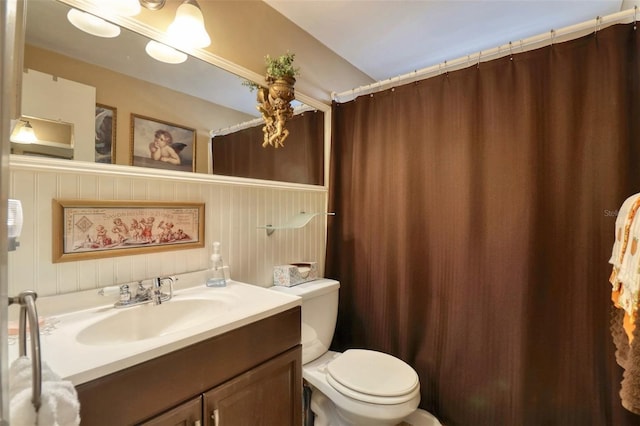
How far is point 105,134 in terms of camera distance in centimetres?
104

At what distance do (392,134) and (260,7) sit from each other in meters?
1.00

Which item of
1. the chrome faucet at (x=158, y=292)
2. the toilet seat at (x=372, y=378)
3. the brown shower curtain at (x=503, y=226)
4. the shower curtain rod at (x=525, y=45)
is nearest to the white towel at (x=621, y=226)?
the brown shower curtain at (x=503, y=226)

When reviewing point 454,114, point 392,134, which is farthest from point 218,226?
point 454,114

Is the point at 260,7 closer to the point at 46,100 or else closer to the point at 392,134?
the point at 392,134

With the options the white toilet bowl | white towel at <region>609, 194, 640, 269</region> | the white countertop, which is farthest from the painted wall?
white towel at <region>609, 194, 640, 269</region>

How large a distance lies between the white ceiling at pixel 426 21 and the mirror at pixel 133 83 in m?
0.65

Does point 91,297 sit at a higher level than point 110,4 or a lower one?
lower

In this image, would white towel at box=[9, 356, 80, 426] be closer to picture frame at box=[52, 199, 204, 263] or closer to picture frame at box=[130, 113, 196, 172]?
picture frame at box=[52, 199, 204, 263]

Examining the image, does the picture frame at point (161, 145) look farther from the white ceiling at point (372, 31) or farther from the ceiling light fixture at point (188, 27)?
the ceiling light fixture at point (188, 27)

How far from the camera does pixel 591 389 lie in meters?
1.21

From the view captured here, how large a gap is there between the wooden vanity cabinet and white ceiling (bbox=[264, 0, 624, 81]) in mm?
1635

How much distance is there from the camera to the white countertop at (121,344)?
0.63m

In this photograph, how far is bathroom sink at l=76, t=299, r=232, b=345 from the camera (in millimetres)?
894

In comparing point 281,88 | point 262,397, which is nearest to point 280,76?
point 281,88
